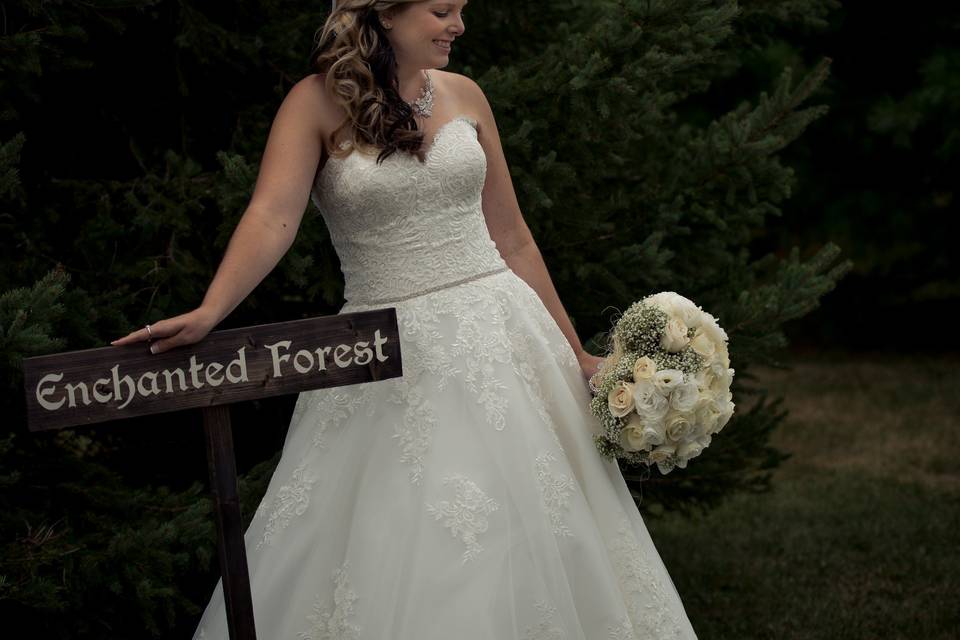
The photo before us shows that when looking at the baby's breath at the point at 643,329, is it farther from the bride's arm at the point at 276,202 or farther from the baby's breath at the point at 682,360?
the bride's arm at the point at 276,202

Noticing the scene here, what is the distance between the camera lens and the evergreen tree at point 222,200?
3.49 meters

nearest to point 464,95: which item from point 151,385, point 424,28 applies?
point 424,28

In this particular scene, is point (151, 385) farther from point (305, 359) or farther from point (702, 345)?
Answer: point (702, 345)

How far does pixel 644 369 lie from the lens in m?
2.85

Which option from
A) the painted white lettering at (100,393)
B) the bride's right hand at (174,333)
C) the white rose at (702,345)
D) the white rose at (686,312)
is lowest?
the white rose at (702,345)

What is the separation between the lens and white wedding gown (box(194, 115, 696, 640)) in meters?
2.70

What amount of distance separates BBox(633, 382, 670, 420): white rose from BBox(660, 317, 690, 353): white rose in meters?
0.12

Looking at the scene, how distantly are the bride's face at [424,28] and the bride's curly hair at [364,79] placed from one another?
23 mm

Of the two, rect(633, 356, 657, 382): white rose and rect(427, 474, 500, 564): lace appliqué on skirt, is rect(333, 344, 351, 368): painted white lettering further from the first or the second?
rect(633, 356, 657, 382): white rose

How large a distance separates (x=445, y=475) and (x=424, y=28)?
1.07 metres

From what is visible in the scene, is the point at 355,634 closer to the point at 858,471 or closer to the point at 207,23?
the point at 207,23

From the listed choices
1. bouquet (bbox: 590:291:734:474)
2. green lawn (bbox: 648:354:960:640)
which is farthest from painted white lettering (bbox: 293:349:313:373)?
green lawn (bbox: 648:354:960:640)

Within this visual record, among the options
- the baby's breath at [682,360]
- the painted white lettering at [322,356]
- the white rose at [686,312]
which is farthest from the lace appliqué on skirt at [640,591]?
the painted white lettering at [322,356]

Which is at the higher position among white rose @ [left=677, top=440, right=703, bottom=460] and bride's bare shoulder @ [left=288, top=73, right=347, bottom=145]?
bride's bare shoulder @ [left=288, top=73, right=347, bottom=145]
